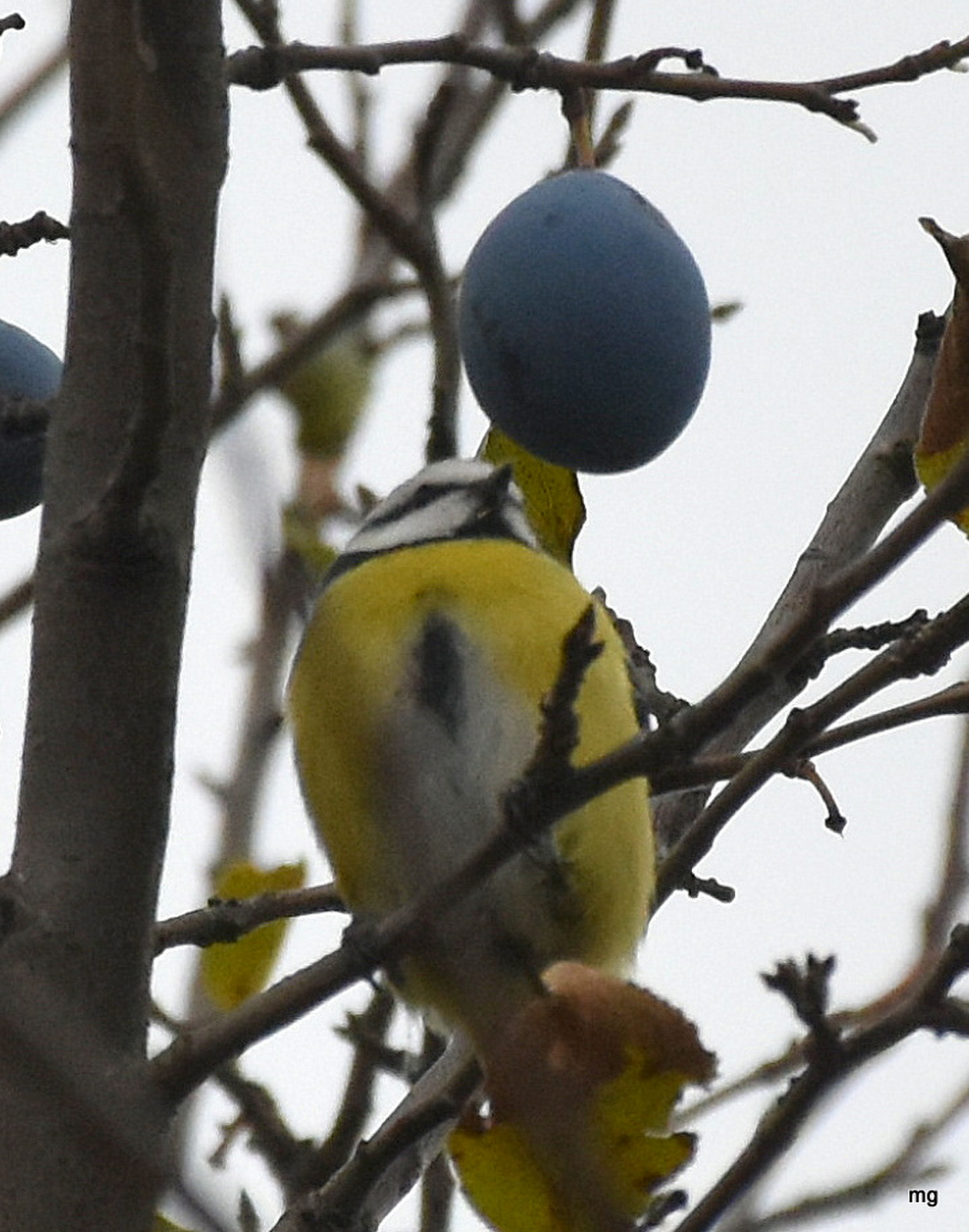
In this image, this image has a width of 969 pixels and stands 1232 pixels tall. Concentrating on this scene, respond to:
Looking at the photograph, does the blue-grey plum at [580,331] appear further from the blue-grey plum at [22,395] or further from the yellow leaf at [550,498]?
the blue-grey plum at [22,395]

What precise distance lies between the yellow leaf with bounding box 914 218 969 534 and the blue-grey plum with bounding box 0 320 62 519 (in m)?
0.66

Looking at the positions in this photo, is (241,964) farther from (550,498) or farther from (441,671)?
(550,498)

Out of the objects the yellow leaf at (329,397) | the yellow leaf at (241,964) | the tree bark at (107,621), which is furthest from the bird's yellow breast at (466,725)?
the yellow leaf at (329,397)

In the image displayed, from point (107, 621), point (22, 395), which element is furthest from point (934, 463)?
point (22, 395)

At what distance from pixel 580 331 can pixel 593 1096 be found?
22.2 inches

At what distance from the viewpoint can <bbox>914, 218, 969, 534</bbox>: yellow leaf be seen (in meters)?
1.11

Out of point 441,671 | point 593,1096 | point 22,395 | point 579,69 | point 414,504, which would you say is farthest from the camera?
point 414,504

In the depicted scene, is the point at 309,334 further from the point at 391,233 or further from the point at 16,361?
the point at 391,233

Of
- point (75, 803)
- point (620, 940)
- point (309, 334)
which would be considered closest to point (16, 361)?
point (309, 334)

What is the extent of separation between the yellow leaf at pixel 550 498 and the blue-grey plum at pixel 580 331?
5.7 inches

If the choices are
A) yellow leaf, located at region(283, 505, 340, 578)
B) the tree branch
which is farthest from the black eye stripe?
the tree branch

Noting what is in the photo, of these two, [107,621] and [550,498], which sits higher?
[550,498]

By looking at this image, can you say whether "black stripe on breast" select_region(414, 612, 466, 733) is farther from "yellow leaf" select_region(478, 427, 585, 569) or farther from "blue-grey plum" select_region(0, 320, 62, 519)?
"blue-grey plum" select_region(0, 320, 62, 519)

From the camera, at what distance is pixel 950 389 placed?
1142 millimetres
